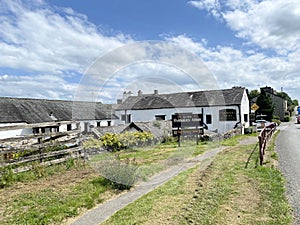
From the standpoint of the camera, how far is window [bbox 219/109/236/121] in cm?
2947

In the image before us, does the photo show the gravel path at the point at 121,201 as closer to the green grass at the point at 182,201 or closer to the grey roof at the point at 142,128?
the green grass at the point at 182,201

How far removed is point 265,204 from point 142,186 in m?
3.09

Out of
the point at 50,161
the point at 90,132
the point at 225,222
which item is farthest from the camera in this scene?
the point at 90,132

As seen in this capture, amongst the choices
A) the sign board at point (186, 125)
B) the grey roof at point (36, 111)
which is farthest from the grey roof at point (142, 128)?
the grey roof at point (36, 111)

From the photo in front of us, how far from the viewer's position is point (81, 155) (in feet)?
32.7

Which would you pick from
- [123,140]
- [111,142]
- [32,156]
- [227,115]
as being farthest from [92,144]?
[227,115]

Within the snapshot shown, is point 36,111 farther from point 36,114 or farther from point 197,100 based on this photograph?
point 197,100

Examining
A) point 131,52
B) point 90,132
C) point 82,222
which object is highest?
point 131,52

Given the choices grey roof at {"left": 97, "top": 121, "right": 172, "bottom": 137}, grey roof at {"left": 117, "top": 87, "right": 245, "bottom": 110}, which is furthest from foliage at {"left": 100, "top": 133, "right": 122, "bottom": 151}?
grey roof at {"left": 117, "top": 87, "right": 245, "bottom": 110}

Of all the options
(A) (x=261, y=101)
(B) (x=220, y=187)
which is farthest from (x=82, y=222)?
(A) (x=261, y=101)

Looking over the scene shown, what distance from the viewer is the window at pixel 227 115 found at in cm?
2947

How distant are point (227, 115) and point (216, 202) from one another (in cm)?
2609

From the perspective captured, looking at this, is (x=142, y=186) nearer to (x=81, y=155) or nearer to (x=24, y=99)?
(x=81, y=155)

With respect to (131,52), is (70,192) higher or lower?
lower
